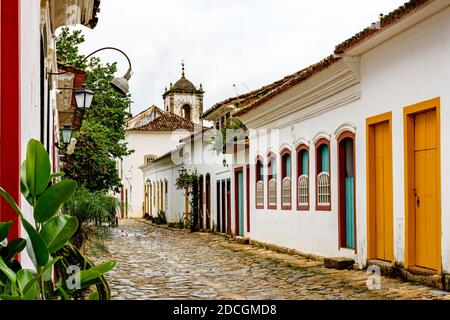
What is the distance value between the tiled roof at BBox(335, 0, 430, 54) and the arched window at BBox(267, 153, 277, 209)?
6518 mm

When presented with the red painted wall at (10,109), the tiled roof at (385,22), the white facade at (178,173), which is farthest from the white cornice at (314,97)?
the red painted wall at (10,109)

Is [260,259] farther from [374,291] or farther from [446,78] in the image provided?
[446,78]

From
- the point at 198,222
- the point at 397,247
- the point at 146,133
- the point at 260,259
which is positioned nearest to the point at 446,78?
the point at 397,247

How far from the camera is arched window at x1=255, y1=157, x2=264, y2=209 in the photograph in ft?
63.6

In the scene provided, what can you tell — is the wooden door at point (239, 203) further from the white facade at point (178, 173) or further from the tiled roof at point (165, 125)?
the tiled roof at point (165, 125)

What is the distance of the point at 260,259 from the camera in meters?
15.8

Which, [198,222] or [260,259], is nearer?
[260,259]

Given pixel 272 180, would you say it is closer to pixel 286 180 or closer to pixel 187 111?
pixel 286 180

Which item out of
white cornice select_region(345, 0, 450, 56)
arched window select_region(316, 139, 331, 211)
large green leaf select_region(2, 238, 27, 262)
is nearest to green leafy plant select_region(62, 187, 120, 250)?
white cornice select_region(345, 0, 450, 56)

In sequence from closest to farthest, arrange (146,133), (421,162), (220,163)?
(421,162) < (220,163) < (146,133)

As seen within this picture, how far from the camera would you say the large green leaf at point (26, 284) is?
2451 mm
